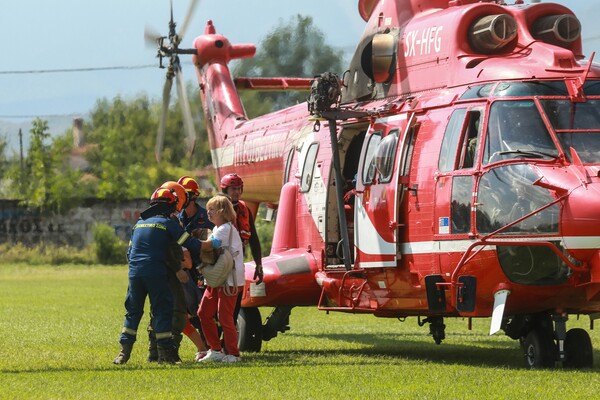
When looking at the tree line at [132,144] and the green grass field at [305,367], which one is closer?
the green grass field at [305,367]

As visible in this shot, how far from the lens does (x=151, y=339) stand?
1370 centimetres

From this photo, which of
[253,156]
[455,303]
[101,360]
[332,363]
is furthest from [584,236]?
[253,156]

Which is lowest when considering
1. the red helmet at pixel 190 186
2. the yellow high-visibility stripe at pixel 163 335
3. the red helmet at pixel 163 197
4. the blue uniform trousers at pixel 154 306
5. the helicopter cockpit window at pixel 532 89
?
the yellow high-visibility stripe at pixel 163 335

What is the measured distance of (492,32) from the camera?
13555 mm

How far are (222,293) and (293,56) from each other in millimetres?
43886

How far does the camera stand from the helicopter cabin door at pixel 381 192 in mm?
13578

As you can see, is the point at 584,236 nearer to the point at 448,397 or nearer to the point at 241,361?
the point at 448,397

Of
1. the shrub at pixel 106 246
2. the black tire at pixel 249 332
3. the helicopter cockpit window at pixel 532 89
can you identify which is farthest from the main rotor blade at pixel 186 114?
the shrub at pixel 106 246

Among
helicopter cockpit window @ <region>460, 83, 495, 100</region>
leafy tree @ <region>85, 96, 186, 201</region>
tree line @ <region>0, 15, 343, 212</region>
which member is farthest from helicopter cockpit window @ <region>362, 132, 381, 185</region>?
leafy tree @ <region>85, 96, 186, 201</region>

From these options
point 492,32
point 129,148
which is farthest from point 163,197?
point 129,148

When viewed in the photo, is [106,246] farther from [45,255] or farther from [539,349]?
[539,349]

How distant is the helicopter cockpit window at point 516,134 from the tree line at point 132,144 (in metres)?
34.5

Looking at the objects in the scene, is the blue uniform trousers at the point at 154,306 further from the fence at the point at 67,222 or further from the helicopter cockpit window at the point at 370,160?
the fence at the point at 67,222

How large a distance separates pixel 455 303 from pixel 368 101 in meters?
3.43
